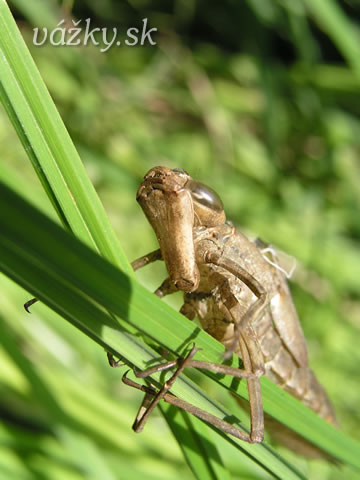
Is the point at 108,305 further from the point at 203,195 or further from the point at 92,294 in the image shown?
the point at 203,195

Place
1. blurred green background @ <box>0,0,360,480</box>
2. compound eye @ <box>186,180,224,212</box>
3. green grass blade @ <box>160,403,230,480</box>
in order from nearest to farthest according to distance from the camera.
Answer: green grass blade @ <box>160,403,230,480</box> < compound eye @ <box>186,180,224,212</box> < blurred green background @ <box>0,0,360,480</box>

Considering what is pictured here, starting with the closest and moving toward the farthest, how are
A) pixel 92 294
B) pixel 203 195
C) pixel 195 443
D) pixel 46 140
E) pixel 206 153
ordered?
pixel 92 294, pixel 46 140, pixel 195 443, pixel 203 195, pixel 206 153

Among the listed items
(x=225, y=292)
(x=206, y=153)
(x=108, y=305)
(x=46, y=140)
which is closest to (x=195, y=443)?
(x=225, y=292)

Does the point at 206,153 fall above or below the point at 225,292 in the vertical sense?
above

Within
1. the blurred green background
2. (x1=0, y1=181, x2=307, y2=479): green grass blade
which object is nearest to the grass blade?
(x1=0, y1=181, x2=307, y2=479): green grass blade

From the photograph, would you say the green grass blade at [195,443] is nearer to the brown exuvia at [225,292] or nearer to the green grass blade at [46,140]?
the brown exuvia at [225,292]

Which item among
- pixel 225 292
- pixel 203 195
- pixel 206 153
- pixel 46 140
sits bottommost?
pixel 46 140

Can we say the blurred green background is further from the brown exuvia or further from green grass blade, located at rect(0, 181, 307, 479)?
green grass blade, located at rect(0, 181, 307, 479)
